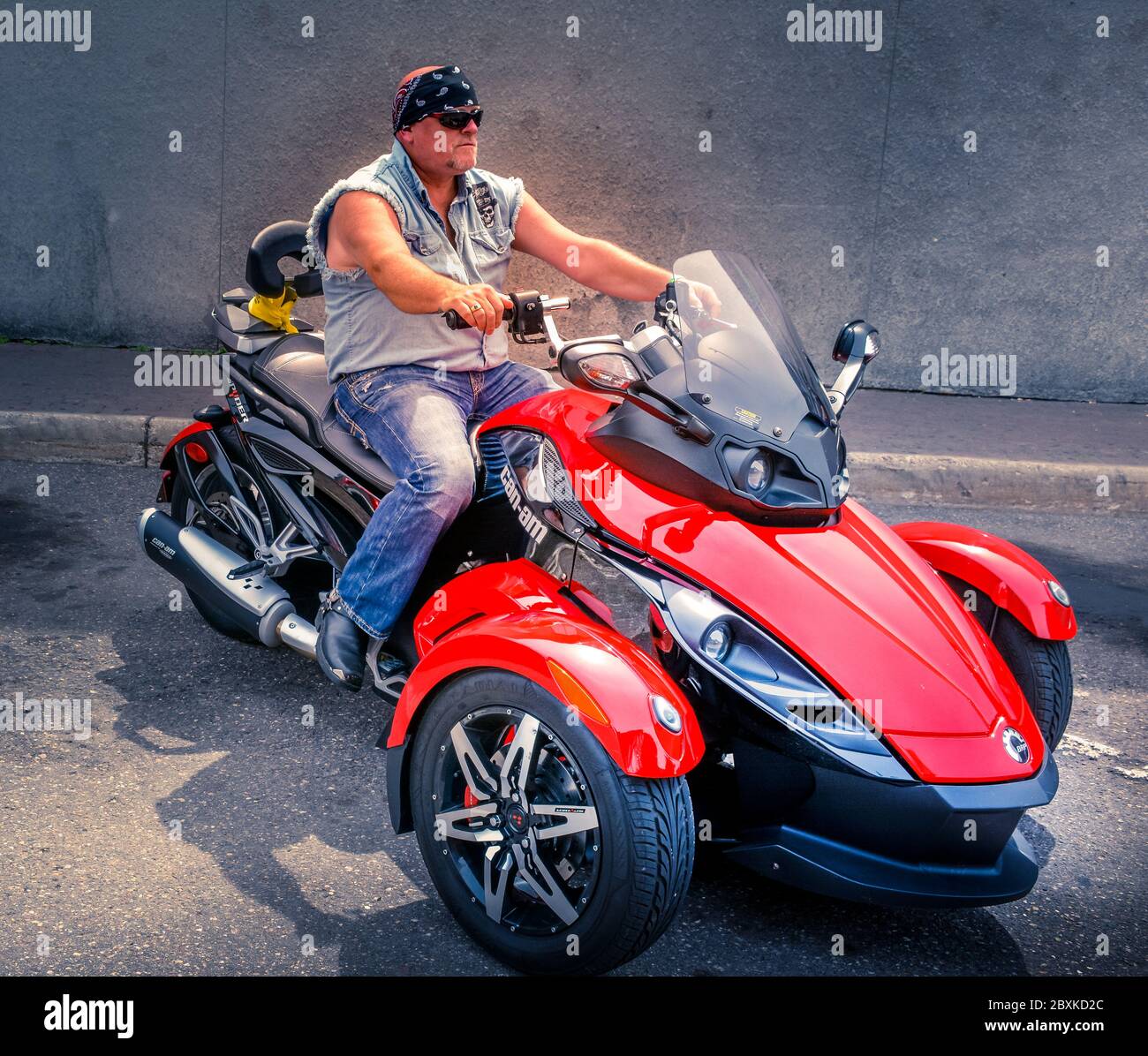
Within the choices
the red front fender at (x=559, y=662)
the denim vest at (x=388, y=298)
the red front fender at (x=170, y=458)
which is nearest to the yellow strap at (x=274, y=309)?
the red front fender at (x=170, y=458)

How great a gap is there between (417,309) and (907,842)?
1760 mm

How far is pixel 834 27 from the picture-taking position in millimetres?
7793

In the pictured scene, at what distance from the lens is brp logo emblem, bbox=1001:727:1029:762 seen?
284cm

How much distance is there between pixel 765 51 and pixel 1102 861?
5571 millimetres

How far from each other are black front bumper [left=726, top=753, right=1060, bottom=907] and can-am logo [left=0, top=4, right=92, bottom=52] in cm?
693

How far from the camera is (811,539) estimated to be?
3.09 metres

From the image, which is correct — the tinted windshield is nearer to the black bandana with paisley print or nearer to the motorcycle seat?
the black bandana with paisley print

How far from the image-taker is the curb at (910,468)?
21.8ft

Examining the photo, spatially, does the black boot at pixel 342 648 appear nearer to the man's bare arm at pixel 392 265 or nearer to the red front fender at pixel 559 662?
the red front fender at pixel 559 662

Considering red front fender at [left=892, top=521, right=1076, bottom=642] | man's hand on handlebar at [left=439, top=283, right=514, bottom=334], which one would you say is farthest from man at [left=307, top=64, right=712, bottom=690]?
red front fender at [left=892, top=521, right=1076, bottom=642]

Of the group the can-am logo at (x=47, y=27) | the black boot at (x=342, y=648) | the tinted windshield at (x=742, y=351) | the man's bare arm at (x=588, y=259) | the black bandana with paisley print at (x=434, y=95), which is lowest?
the black boot at (x=342, y=648)

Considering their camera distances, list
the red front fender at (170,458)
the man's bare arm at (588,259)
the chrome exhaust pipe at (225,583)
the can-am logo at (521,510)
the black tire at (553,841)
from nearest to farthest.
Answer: the black tire at (553,841)
the can-am logo at (521,510)
the man's bare arm at (588,259)
the chrome exhaust pipe at (225,583)
the red front fender at (170,458)

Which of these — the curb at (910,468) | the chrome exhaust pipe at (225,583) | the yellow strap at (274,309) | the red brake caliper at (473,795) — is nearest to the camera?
the red brake caliper at (473,795)

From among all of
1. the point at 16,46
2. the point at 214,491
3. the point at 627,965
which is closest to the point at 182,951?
the point at 627,965
